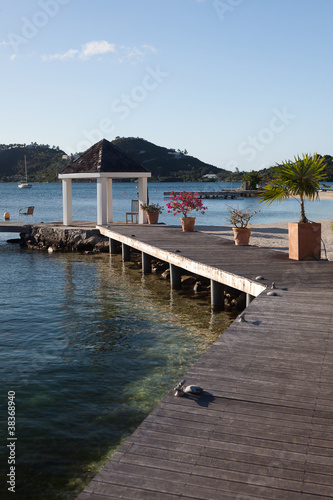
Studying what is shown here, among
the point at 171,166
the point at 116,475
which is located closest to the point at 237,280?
the point at 116,475

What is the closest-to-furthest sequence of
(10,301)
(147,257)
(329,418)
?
(329,418) → (10,301) → (147,257)

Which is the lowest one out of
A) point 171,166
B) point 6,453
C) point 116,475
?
point 6,453

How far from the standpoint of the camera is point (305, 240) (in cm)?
1156

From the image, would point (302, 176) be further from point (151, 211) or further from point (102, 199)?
point (102, 199)

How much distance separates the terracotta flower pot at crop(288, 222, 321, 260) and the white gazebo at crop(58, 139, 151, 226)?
11.2 metres

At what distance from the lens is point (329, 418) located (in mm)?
3984

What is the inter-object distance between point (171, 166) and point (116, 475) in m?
159

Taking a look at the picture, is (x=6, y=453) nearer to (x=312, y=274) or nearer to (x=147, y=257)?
(x=312, y=274)

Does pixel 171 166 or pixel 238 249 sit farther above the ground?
pixel 171 166

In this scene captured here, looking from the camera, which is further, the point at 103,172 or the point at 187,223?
the point at 103,172

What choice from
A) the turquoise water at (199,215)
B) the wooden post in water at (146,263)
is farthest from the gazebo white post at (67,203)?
the turquoise water at (199,215)

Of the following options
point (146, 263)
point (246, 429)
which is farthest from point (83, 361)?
point (146, 263)

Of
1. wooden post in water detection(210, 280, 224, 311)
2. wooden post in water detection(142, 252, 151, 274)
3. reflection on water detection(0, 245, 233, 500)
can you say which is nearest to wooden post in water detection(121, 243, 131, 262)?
wooden post in water detection(142, 252, 151, 274)

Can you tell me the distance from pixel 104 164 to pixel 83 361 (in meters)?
14.9
